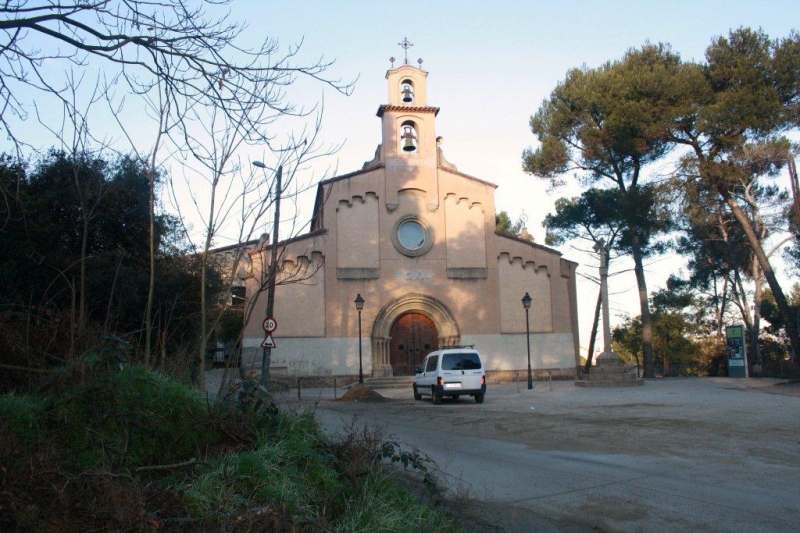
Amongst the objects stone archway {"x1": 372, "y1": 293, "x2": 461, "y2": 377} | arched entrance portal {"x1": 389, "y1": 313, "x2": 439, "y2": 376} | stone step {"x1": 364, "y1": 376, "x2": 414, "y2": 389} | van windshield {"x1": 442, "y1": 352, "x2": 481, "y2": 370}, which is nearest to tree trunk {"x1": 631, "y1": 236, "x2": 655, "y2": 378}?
stone archway {"x1": 372, "y1": 293, "x2": 461, "y2": 377}

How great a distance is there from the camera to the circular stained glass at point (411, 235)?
34.0 meters

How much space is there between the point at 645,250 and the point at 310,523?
128 ft

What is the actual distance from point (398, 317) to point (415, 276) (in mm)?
2141

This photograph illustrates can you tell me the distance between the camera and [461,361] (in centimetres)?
2162

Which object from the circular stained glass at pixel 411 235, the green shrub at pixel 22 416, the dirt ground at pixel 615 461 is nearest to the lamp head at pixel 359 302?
the circular stained glass at pixel 411 235

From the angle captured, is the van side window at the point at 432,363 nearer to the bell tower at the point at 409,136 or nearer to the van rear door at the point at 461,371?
the van rear door at the point at 461,371

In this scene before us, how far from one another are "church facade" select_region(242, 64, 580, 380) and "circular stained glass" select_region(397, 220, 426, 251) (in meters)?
0.05

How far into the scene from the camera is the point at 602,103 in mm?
34125

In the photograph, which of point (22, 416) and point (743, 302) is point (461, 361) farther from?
point (743, 302)

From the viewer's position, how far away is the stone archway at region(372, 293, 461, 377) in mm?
32344

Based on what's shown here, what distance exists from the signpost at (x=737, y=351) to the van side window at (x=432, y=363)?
52.9 ft

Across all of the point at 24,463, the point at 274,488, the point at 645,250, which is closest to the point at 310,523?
the point at 274,488

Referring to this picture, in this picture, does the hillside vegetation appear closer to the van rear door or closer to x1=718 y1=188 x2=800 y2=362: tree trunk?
the van rear door

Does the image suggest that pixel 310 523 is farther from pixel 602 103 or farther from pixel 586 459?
pixel 602 103
